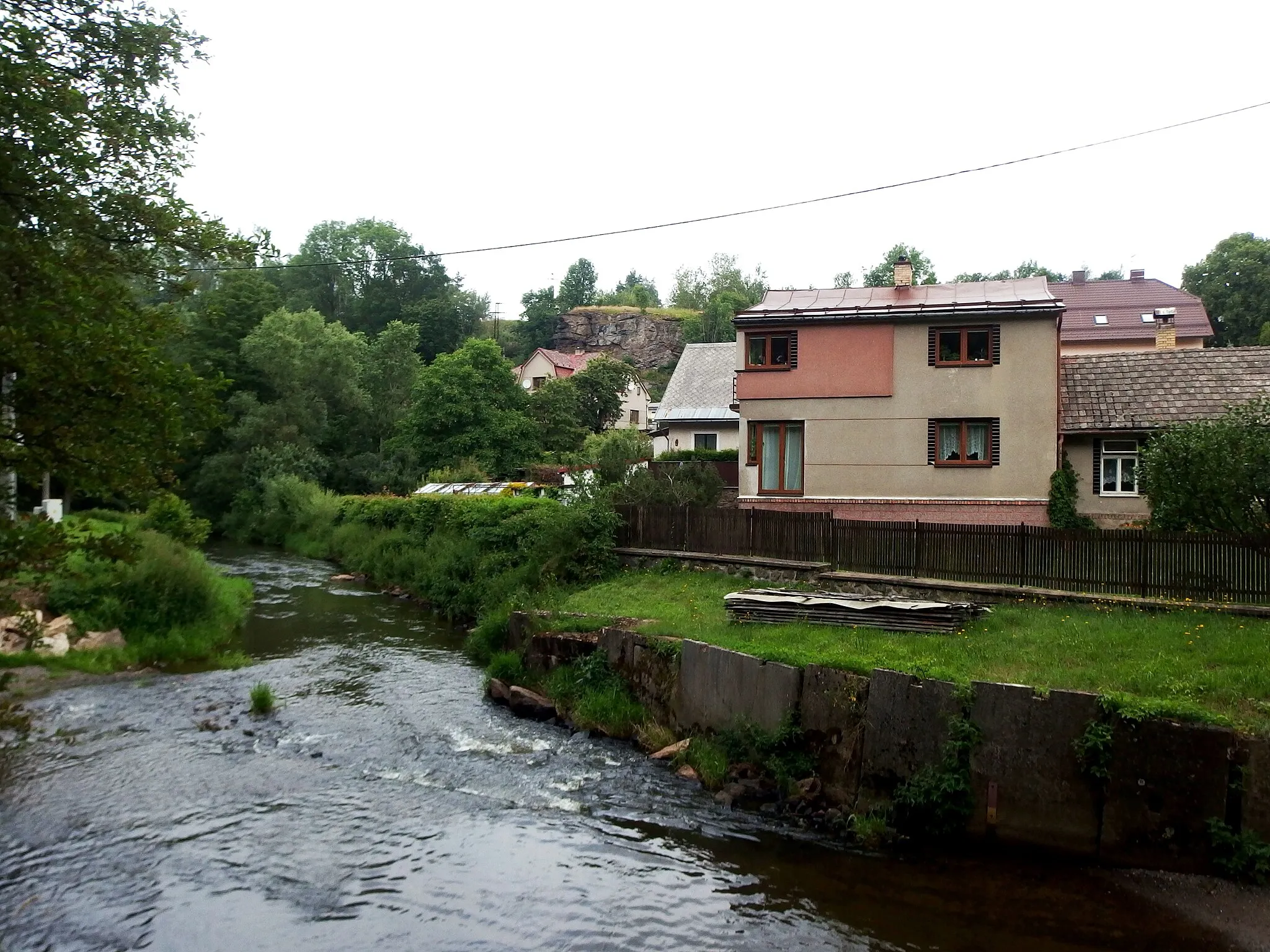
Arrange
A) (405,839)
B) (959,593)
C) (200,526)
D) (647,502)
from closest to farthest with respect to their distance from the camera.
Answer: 1. (200,526)
2. (405,839)
3. (959,593)
4. (647,502)

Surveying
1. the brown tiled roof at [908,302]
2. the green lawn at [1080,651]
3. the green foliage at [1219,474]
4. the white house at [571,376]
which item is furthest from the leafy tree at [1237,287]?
the green lawn at [1080,651]

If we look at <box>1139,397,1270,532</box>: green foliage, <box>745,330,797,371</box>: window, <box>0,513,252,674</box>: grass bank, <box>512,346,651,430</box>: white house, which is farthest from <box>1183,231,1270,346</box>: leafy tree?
<box>0,513,252,674</box>: grass bank

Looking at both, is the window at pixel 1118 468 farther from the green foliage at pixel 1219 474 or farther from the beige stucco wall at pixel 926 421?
the green foliage at pixel 1219 474

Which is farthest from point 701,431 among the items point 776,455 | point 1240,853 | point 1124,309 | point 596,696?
point 1240,853

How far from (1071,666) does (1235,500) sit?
443cm

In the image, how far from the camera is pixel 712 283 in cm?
10331

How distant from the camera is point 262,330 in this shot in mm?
57938

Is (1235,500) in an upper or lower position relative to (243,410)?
lower

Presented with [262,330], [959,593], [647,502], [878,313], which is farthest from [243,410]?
[959,593]

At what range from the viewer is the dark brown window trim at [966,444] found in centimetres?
2709

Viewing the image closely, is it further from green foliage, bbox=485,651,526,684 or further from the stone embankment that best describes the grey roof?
the stone embankment

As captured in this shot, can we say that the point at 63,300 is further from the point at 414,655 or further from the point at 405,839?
the point at 414,655

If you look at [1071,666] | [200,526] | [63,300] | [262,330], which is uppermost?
[262,330]

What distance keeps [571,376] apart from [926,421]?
160 ft
